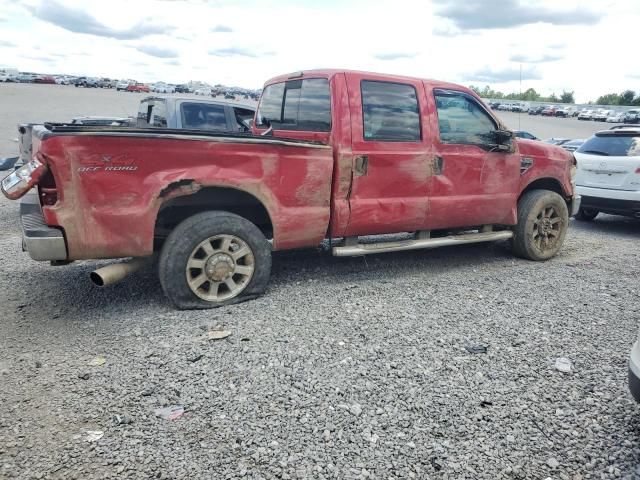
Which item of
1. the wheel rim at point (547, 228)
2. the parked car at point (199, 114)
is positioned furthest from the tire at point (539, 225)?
the parked car at point (199, 114)

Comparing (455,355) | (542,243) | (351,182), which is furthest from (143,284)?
(542,243)

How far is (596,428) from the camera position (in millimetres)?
2873

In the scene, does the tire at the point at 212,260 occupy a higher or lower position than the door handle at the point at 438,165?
lower

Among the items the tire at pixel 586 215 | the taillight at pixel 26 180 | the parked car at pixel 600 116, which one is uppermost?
the parked car at pixel 600 116

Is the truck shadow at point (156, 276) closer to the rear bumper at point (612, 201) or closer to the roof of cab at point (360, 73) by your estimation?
the roof of cab at point (360, 73)

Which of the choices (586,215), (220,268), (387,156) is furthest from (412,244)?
(586,215)

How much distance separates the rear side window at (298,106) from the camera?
486 cm

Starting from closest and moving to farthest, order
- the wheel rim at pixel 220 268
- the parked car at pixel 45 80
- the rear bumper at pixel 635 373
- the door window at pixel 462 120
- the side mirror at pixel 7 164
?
the rear bumper at pixel 635 373 → the wheel rim at pixel 220 268 → the door window at pixel 462 120 → the side mirror at pixel 7 164 → the parked car at pixel 45 80

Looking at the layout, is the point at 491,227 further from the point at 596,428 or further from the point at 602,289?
the point at 596,428

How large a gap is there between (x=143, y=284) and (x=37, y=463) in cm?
259

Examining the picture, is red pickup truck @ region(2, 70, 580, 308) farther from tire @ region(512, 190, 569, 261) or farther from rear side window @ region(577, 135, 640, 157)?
rear side window @ region(577, 135, 640, 157)

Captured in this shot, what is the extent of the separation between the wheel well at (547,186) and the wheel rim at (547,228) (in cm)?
30

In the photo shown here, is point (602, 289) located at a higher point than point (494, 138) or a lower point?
lower

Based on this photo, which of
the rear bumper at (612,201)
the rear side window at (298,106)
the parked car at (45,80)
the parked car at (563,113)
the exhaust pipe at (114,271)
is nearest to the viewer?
the exhaust pipe at (114,271)
